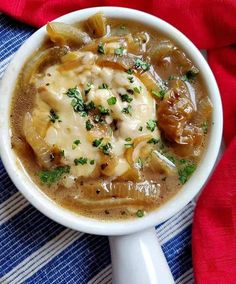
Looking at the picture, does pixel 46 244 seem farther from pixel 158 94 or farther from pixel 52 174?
pixel 158 94

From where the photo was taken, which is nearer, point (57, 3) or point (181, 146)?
point (181, 146)

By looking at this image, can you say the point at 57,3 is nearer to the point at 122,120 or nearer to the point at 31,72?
the point at 31,72

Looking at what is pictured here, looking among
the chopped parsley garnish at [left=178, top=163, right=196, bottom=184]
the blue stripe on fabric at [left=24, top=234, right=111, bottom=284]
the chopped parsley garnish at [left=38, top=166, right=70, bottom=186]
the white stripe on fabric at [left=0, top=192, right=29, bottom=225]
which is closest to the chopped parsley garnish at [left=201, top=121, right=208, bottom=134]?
the chopped parsley garnish at [left=178, top=163, right=196, bottom=184]

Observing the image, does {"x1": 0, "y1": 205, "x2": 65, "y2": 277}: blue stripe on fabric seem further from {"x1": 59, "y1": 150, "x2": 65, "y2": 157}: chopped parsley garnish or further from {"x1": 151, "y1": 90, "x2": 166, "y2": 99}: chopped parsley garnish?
{"x1": 151, "y1": 90, "x2": 166, "y2": 99}: chopped parsley garnish

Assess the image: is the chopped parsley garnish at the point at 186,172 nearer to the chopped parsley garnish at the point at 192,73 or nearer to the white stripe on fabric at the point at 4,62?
the chopped parsley garnish at the point at 192,73

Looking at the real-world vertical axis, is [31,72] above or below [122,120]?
above

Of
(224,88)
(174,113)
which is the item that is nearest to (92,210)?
(174,113)
